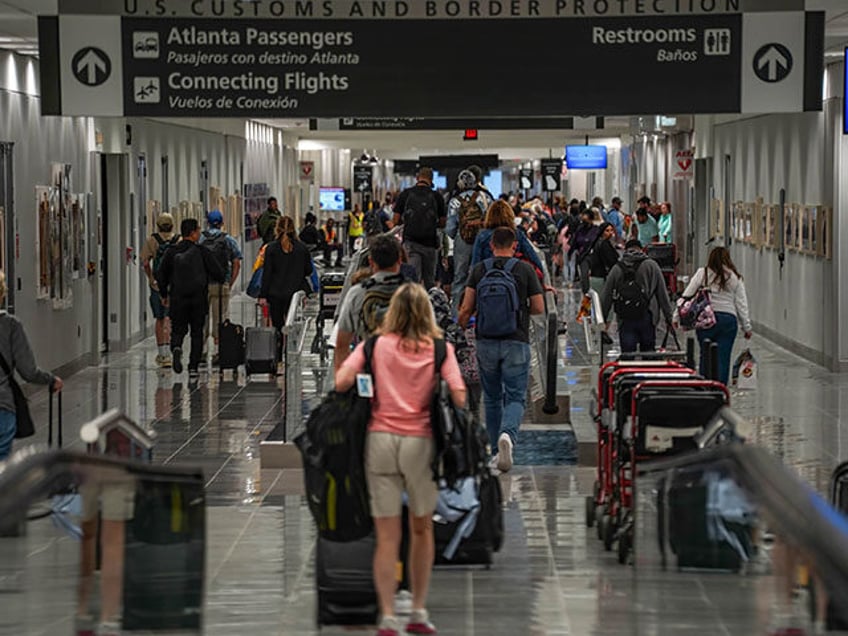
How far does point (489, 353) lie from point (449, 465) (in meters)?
4.36

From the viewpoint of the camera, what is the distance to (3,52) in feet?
58.5

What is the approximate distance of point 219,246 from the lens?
20312 mm

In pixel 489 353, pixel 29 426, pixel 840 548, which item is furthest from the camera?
pixel 489 353

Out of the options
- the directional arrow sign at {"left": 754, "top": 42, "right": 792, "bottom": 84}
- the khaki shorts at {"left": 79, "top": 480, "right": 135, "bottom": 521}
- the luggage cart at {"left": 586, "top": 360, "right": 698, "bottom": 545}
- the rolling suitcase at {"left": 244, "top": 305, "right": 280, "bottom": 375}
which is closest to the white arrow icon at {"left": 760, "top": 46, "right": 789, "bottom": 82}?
the directional arrow sign at {"left": 754, "top": 42, "right": 792, "bottom": 84}

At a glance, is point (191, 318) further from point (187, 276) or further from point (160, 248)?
point (160, 248)

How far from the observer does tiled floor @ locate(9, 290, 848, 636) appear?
816 cm

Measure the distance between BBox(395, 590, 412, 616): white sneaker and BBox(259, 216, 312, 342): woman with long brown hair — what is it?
449 inches

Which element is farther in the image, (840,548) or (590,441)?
(590,441)

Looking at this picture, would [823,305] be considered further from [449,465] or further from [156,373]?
[449,465]

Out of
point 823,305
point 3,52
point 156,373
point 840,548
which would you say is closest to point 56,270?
point 156,373

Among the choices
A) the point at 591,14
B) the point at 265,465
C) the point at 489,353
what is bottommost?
the point at 265,465

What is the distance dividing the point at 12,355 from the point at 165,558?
449cm

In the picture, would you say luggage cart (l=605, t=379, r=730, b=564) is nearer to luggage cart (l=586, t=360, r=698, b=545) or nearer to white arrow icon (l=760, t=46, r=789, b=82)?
luggage cart (l=586, t=360, r=698, b=545)

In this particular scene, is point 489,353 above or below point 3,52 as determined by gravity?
below
